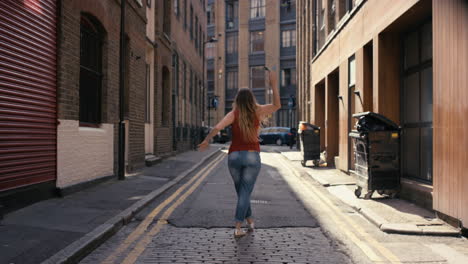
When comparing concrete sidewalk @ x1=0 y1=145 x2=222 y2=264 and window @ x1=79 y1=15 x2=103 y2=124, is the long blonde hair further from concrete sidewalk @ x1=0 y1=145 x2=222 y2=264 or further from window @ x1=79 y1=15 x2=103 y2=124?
window @ x1=79 y1=15 x2=103 y2=124

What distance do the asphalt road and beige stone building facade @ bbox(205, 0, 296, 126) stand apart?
3881 cm

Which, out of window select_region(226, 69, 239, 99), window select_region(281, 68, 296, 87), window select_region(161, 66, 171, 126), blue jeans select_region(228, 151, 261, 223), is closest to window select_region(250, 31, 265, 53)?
window select_region(226, 69, 239, 99)

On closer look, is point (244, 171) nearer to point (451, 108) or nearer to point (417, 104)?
point (451, 108)

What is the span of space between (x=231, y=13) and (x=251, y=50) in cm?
548

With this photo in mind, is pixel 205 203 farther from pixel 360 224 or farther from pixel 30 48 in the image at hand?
pixel 30 48

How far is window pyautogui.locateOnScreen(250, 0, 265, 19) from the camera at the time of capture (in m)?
49.8

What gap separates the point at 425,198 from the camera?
7.74 m

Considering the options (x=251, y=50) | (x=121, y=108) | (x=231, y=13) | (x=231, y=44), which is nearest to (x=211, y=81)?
(x=231, y=44)

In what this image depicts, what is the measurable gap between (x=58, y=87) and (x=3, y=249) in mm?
4357

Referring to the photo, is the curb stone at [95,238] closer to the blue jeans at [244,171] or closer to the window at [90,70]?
the blue jeans at [244,171]

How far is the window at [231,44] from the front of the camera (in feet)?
169

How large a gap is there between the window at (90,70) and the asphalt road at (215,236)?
2951mm

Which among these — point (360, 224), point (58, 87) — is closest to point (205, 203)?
point (360, 224)

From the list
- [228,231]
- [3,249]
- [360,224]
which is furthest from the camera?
[360,224]
